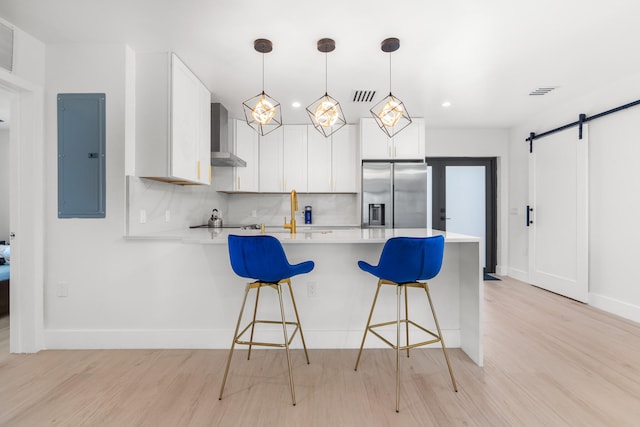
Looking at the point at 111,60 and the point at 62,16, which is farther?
the point at 111,60

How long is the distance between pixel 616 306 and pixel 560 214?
1.18 m

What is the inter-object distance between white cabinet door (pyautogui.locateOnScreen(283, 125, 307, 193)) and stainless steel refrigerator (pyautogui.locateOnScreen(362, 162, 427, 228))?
35.6 inches

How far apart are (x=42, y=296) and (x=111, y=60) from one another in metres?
1.89

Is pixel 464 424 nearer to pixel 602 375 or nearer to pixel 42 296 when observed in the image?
pixel 602 375

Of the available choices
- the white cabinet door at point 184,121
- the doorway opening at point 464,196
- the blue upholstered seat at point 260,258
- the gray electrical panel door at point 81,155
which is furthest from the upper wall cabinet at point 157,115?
the doorway opening at point 464,196

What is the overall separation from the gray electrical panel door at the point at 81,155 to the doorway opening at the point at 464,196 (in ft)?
14.4

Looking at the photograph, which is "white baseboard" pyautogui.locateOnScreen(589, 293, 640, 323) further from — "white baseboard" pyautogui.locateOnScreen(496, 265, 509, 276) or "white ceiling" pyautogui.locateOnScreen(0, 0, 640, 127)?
"white ceiling" pyautogui.locateOnScreen(0, 0, 640, 127)

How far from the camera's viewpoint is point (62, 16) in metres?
2.13

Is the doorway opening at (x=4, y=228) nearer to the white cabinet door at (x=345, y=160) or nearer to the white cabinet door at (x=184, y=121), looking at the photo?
the white cabinet door at (x=184, y=121)

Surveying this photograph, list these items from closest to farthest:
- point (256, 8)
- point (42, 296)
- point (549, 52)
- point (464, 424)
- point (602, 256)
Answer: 1. point (464, 424)
2. point (256, 8)
3. point (42, 296)
4. point (549, 52)
5. point (602, 256)

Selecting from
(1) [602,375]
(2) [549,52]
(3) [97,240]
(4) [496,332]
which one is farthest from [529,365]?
(3) [97,240]

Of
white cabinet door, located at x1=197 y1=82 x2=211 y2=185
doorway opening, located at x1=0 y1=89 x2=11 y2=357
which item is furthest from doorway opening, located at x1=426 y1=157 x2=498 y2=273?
doorway opening, located at x1=0 y1=89 x2=11 y2=357

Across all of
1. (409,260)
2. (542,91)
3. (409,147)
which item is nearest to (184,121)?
(409,260)

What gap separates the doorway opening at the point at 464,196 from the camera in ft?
17.1
